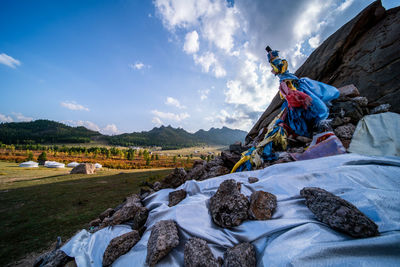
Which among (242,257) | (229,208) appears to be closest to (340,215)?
(242,257)

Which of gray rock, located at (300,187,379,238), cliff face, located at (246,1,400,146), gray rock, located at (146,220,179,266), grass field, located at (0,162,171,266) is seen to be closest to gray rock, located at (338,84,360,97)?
cliff face, located at (246,1,400,146)

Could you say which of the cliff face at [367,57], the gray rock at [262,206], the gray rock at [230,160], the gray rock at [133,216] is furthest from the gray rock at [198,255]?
the cliff face at [367,57]

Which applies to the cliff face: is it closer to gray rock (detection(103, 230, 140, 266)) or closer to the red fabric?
the red fabric

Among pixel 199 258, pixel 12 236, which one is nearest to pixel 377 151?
pixel 199 258

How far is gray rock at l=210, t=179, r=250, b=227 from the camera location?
2002 millimetres

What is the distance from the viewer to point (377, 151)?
3475 millimetres

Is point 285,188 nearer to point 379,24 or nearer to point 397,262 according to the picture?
point 397,262

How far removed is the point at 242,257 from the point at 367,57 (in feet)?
32.5

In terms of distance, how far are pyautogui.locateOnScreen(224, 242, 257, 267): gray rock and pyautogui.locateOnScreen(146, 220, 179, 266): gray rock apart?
69cm

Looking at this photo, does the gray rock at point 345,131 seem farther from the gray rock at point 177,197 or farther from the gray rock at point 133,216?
the gray rock at point 133,216

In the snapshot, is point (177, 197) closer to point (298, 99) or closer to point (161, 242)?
point (161, 242)

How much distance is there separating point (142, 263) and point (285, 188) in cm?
245

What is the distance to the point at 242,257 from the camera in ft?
4.91

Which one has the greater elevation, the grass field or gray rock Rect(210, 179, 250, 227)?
gray rock Rect(210, 179, 250, 227)
